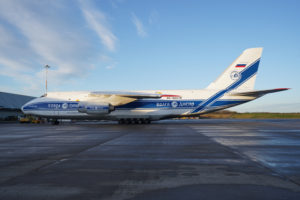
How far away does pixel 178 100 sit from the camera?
21266 millimetres

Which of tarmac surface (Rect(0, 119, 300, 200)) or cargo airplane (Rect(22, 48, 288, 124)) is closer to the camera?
tarmac surface (Rect(0, 119, 300, 200))

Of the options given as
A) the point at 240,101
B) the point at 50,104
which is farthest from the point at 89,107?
the point at 240,101

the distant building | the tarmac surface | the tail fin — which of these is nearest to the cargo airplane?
the tail fin

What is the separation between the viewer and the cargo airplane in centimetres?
2052

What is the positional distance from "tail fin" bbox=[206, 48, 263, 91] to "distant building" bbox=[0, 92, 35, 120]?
42243 mm

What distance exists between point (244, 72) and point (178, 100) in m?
7.51

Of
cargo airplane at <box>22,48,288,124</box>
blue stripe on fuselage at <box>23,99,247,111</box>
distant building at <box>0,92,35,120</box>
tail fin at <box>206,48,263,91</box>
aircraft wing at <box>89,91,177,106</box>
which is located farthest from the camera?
distant building at <box>0,92,35,120</box>

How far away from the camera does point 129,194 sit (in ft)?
9.33

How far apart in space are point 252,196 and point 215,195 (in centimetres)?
49

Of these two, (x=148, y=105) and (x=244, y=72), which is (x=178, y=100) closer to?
(x=148, y=105)

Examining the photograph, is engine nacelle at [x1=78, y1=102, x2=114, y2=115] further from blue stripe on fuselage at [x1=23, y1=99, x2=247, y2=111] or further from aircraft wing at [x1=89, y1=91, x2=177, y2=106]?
blue stripe on fuselage at [x1=23, y1=99, x2=247, y2=111]

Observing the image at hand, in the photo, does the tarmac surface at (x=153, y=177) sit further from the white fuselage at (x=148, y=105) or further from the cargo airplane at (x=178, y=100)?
the white fuselage at (x=148, y=105)

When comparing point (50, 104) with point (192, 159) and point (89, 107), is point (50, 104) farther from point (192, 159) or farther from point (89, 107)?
point (192, 159)

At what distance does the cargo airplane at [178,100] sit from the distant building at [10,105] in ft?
92.6
